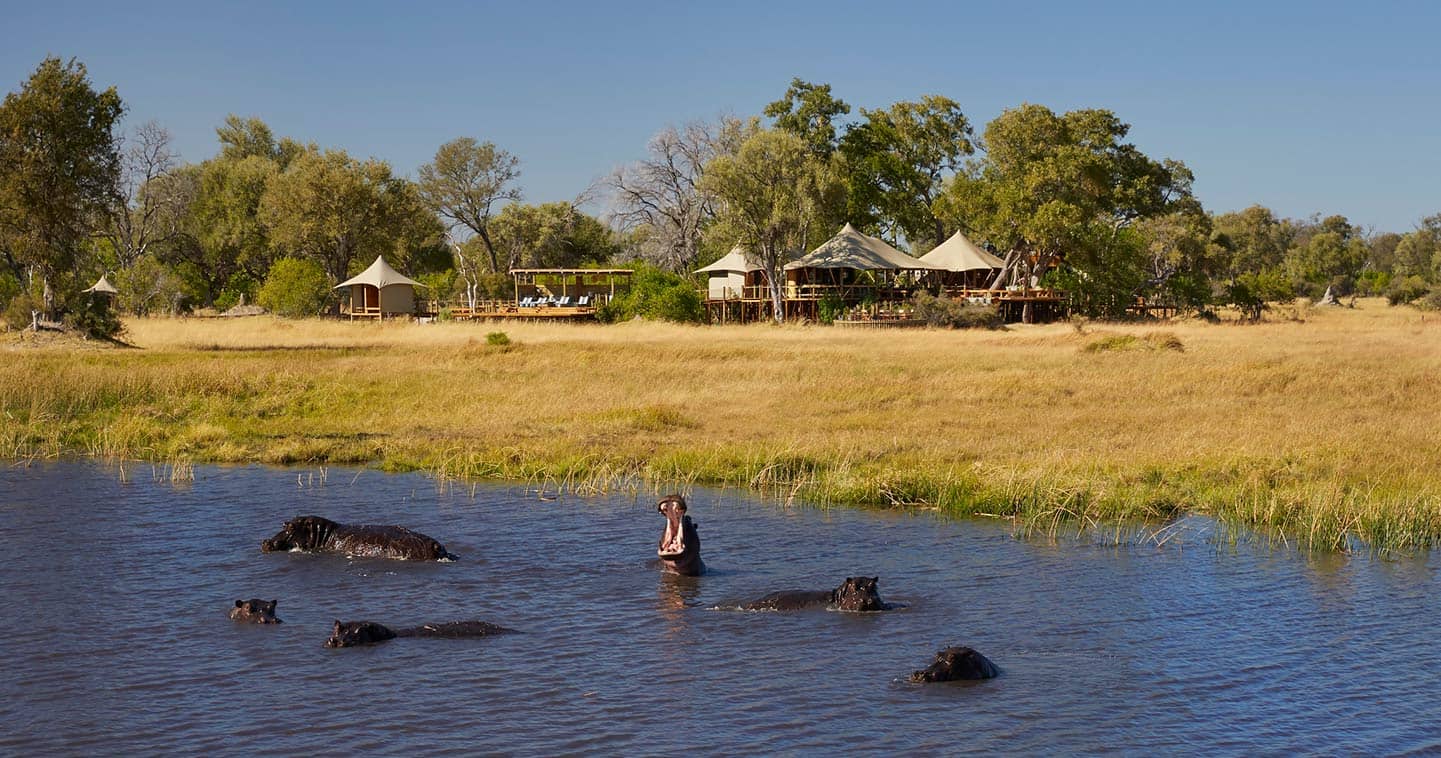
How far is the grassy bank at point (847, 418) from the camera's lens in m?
17.5

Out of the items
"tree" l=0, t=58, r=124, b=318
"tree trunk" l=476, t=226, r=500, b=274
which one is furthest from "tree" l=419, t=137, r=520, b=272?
"tree" l=0, t=58, r=124, b=318

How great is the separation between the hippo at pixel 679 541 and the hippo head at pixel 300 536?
4.04m

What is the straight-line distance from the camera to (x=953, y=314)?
187 ft

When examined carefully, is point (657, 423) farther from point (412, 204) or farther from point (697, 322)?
point (412, 204)

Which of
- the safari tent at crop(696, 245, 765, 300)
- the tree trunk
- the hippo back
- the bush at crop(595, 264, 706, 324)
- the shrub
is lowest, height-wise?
the hippo back

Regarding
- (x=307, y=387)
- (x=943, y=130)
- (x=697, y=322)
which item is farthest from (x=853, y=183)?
(x=307, y=387)

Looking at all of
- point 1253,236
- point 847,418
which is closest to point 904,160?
point 1253,236

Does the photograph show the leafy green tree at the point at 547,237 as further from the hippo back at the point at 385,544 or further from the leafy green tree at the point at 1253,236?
the hippo back at the point at 385,544

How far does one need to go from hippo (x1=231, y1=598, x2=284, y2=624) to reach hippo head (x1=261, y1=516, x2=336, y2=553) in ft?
9.31

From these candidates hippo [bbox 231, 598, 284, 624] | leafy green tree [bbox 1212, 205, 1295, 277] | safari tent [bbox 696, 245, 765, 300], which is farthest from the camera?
leafy green tree [bbox 1212, 205, 1295, 277]

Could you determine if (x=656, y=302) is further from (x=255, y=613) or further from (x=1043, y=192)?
(x=255, y=613)

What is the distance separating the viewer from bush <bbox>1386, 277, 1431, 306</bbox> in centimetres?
8356

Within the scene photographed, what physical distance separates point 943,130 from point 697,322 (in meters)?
28.5

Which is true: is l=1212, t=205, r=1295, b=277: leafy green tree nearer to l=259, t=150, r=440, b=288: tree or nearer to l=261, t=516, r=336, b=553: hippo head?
l=259, t=150, r=440, b=288: tree
